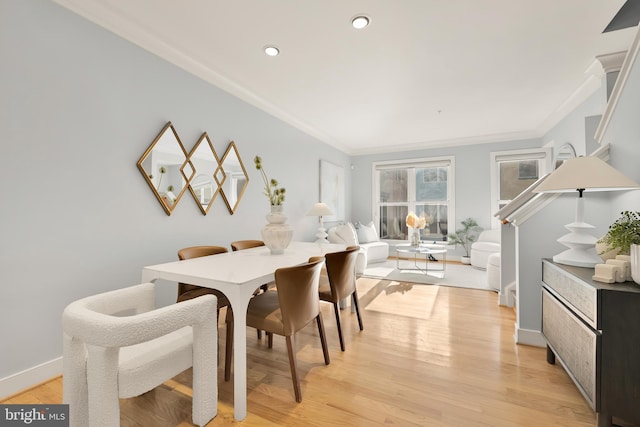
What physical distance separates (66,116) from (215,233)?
158cm

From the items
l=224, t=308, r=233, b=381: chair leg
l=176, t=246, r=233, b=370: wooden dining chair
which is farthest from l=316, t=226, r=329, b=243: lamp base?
l=224, t=308, r=233, b=381: chair leg

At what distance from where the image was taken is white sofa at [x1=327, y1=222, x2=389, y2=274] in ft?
15.5

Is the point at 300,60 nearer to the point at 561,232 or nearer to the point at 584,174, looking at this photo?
the point at 584,174

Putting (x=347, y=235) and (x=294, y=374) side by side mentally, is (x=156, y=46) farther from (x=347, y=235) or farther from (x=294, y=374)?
(x=347, y=235)

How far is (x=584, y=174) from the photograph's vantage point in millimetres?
1518

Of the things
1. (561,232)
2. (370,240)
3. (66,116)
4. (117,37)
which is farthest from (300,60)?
(370,240)

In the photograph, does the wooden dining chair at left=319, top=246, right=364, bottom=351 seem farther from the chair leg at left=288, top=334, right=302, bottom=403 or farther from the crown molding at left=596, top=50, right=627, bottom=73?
the crown molding at left=596, top=50, right=627, bottom=73

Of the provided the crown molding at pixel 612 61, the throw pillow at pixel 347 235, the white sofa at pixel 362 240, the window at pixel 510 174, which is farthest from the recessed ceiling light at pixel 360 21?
the window at pixel 510 174

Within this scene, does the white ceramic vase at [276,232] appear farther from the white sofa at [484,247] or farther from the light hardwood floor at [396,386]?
the white sofa at [484,247]

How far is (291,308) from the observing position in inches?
63.2

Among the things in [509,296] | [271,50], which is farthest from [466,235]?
[271,50]

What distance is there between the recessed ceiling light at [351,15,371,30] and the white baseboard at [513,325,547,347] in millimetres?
2776

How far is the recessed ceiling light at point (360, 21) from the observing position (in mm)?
2133

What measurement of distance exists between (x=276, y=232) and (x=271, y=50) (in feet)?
5.61
